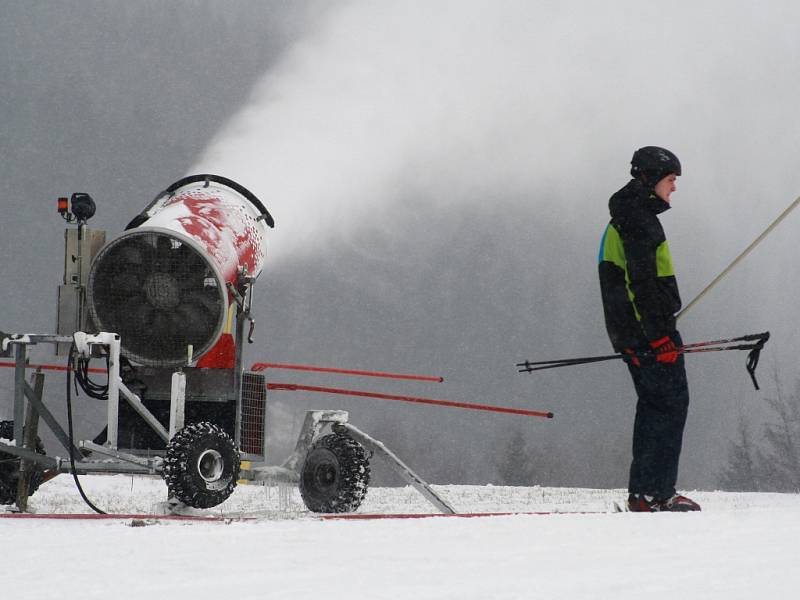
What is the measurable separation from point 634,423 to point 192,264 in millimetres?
A: 3715

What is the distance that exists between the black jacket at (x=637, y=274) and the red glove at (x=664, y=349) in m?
0.04

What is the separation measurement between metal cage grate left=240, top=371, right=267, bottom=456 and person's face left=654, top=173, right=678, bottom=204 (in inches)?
148

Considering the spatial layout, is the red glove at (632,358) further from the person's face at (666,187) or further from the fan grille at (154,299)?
the fan grille at (154,299)

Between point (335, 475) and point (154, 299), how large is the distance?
2.07m

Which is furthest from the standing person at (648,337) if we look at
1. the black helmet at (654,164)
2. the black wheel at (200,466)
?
the black wheel at (200,466)

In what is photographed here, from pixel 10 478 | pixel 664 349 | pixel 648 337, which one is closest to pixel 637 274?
pixel 648 337

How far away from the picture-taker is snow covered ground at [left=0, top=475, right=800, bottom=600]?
322 cm

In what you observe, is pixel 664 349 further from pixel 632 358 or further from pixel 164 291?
pixel 164 291

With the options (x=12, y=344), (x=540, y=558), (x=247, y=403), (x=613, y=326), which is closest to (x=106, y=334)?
(x=12, y=344)

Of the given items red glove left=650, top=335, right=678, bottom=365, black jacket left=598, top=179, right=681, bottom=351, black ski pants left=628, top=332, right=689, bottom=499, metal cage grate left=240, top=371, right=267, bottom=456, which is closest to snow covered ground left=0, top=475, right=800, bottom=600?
black ski pants left=628, top=332, right=689, bottom=499

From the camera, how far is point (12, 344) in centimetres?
773

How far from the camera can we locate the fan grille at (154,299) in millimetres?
8266

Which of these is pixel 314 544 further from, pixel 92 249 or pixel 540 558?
pixel 92 249

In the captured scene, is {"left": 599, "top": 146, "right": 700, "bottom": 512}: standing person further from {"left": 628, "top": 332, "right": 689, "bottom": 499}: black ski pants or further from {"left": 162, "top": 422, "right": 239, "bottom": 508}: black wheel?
{"left": 162, "top": 422, "right": 239, "bottom": 508}: black wheel
